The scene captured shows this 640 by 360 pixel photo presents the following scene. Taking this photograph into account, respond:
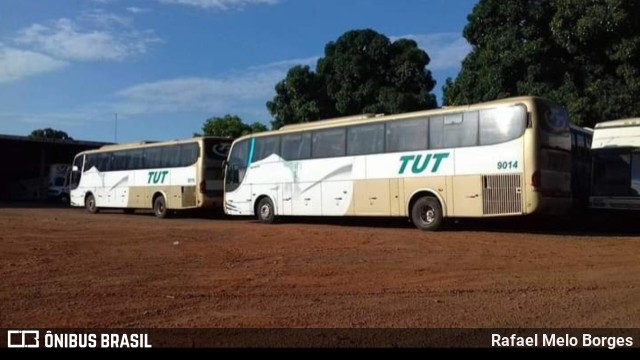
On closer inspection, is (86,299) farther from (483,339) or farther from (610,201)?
(610,201)

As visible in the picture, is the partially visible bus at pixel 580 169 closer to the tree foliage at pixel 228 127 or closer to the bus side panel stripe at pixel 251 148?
the bus side panel stripe at pixel 251 148

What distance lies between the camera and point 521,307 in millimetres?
7000

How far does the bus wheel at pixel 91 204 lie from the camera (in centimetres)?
2967

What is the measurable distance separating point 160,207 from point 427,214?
12.5 meters

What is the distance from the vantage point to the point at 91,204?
98.6 ft

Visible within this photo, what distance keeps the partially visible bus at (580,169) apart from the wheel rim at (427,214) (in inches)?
154

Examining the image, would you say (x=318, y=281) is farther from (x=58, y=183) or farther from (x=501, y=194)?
(x=58, y=183)

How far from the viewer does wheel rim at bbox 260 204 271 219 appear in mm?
21453

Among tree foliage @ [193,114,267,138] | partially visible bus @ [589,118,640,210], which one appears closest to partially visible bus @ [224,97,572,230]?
partially visible bus @ [589,118,640,210]

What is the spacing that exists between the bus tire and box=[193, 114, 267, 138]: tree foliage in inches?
746

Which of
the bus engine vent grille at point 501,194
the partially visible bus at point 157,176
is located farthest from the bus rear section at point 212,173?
the bus engine vent grille at point 501,194

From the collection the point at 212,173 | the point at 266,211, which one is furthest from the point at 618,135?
the point at 212,173

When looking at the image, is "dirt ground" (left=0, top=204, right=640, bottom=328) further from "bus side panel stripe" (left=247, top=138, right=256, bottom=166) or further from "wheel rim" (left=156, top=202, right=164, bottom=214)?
"wheel rim" (left=156, top=202, right=164, bottom=214)
